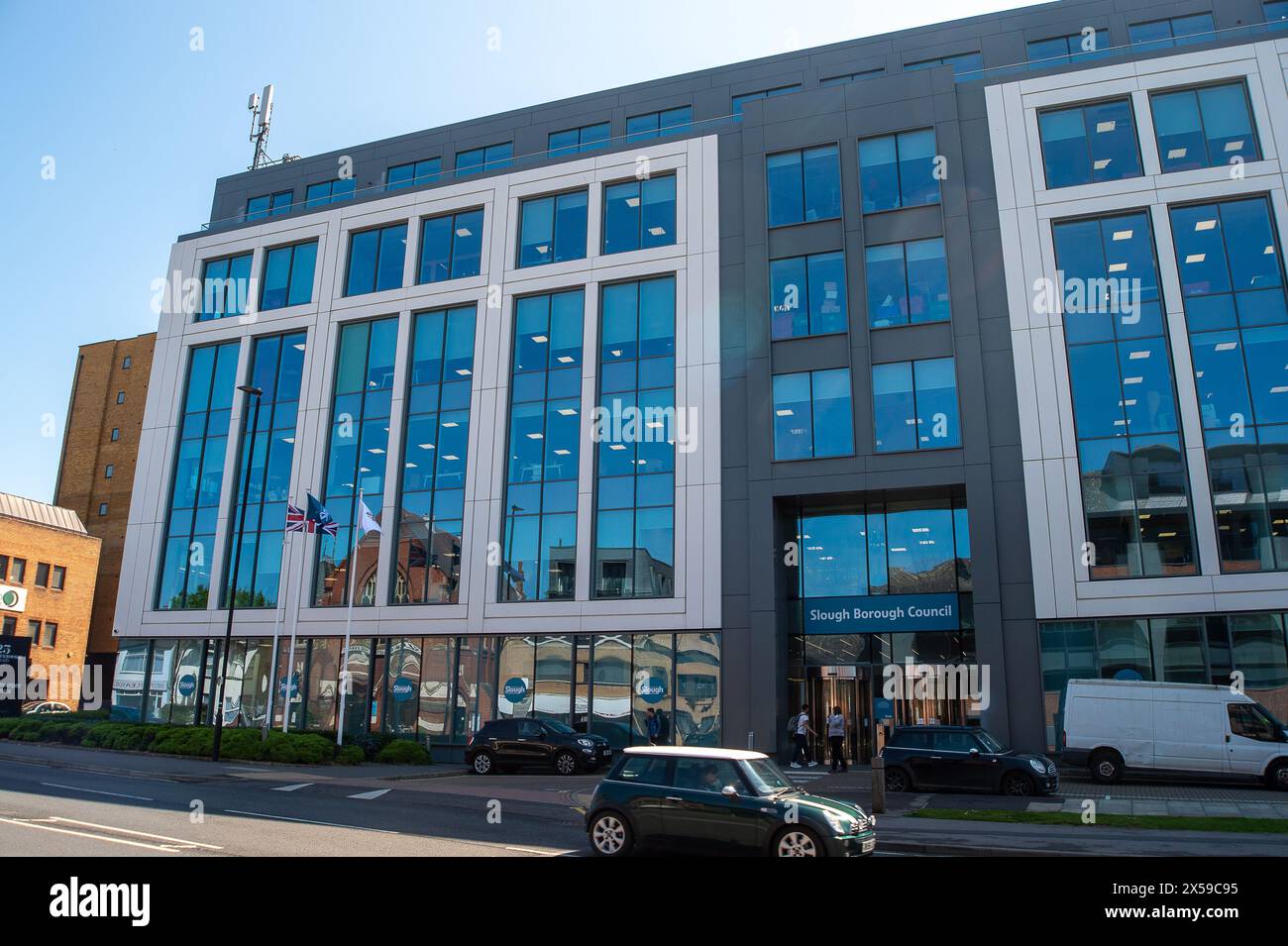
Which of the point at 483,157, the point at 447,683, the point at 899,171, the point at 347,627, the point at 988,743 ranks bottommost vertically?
the point at 988,743

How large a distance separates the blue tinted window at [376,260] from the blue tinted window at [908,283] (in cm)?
1920

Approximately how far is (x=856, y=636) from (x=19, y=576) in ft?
152

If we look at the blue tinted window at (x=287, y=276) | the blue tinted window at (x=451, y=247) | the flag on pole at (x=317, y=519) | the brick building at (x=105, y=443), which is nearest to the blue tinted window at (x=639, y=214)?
the blue tinted window at (x=451, y=247)

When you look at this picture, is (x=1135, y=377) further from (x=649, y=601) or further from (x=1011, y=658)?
(x=649, y=601)

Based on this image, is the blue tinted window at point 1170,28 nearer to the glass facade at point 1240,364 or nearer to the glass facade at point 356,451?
the glass facade at point 1240,364

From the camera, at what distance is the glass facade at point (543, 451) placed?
104 feet

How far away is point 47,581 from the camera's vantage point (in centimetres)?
5141

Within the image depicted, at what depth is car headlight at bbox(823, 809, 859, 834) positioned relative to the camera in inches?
411

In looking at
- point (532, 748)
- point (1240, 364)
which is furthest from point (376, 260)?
point (1240, 364)

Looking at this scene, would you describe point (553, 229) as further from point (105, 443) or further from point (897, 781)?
point (105, 443)

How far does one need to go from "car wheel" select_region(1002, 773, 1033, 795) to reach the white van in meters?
3.85

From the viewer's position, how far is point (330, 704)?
33.1 m

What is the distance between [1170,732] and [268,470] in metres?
32.5
